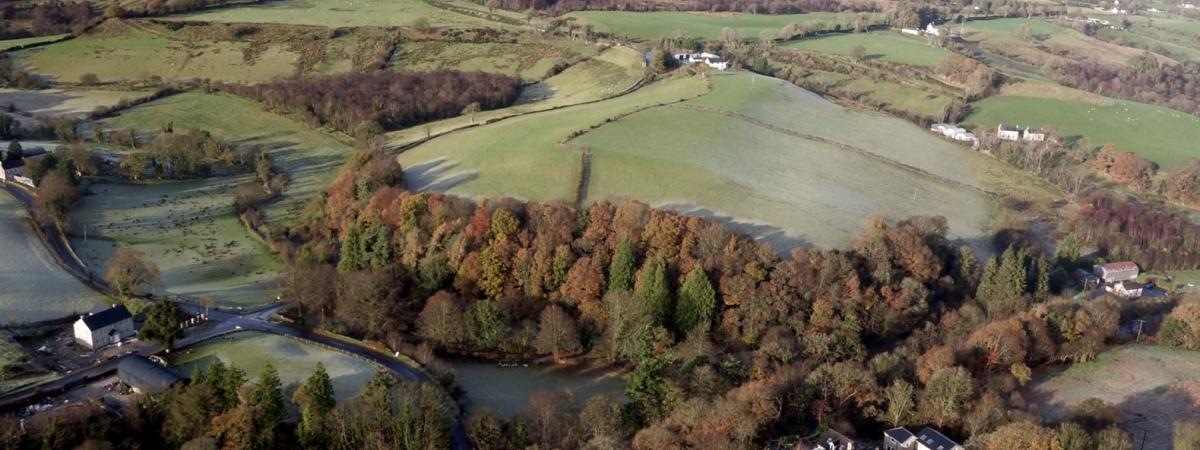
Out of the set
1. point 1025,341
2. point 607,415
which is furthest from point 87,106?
point 1025,341

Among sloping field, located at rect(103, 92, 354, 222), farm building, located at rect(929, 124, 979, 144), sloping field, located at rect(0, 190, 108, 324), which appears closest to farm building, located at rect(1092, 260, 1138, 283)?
farm building, located at rect(929, 124, 979, 144)

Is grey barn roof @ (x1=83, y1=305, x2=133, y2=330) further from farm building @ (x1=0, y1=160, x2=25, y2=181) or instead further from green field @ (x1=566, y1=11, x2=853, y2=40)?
green field @ (x1=566, y1=11, x2=853, y2=40)

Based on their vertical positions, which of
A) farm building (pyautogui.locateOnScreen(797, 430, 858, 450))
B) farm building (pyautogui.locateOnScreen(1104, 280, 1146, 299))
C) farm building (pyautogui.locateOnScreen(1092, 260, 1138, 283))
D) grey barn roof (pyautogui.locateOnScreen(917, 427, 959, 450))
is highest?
grey barn roof (pyautogui.locateOnScreen(917, 427, 959, 450))

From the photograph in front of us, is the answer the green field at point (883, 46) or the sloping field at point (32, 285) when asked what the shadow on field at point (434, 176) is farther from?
the green field at point (883, 46)

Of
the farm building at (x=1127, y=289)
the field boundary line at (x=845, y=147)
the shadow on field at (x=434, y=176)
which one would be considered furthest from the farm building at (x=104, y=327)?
the farm building at (x=1127, y=289)

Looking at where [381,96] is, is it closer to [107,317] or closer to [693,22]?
[107,317]

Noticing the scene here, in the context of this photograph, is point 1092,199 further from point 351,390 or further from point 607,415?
point 351,390
